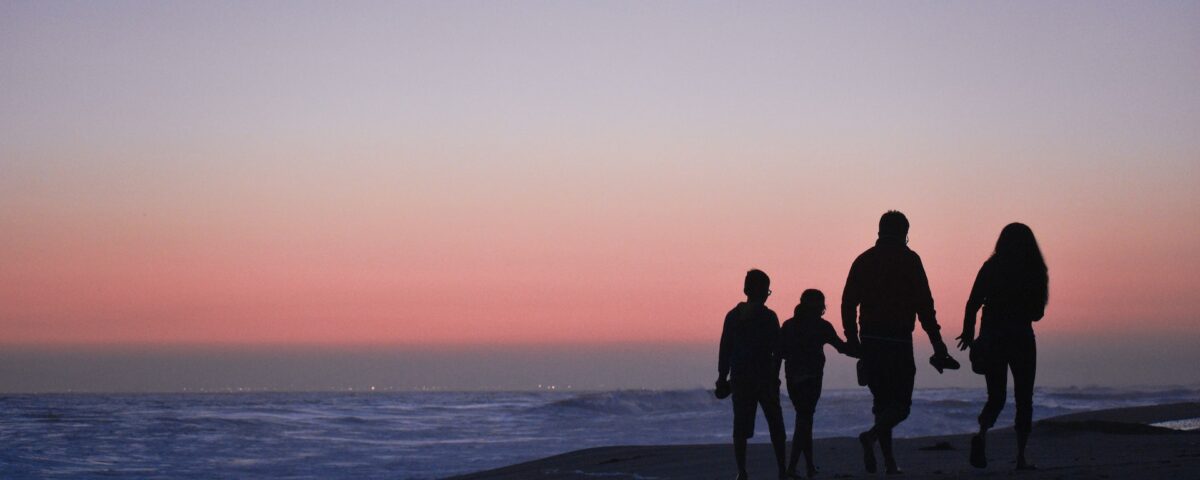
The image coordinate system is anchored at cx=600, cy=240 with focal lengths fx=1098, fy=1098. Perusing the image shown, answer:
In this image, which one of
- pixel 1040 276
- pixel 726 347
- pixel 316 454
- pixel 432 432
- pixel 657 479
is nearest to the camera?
pixel 1040 276

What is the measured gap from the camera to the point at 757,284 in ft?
24.6

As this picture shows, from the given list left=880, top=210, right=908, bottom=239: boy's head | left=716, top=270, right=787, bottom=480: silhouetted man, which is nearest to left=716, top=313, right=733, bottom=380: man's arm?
left=716, top=270, right=787, bottom=480: silhouetted man

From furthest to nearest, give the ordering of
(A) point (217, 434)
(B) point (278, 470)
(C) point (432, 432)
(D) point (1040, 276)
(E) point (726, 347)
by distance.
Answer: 1. (C) point (432, 432)
2. (A) point (217, 434)
3. (B) point (278, 470)
4. (E) point (726, 347)
5. (D) point (1040, 276)

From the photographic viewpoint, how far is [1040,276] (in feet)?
22.3

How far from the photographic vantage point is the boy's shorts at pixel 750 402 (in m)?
7.50

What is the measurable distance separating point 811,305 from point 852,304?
843 millimetres

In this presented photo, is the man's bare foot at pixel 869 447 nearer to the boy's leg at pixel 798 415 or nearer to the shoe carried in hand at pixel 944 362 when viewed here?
the boy's leg at pixel 798 415

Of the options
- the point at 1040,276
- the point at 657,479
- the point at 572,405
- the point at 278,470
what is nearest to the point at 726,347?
the point at 1040,276

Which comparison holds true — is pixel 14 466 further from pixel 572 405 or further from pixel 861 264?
pixel 572 405

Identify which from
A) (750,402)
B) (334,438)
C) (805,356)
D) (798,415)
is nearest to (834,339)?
(805,356)

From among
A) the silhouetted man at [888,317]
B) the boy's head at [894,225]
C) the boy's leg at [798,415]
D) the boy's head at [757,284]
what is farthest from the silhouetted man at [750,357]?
the boy's head at [894,225]

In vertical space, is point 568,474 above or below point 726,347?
below

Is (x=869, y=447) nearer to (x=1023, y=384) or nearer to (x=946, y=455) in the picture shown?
(x=1023, y=384)

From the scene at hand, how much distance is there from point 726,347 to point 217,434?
20940 millimetres
